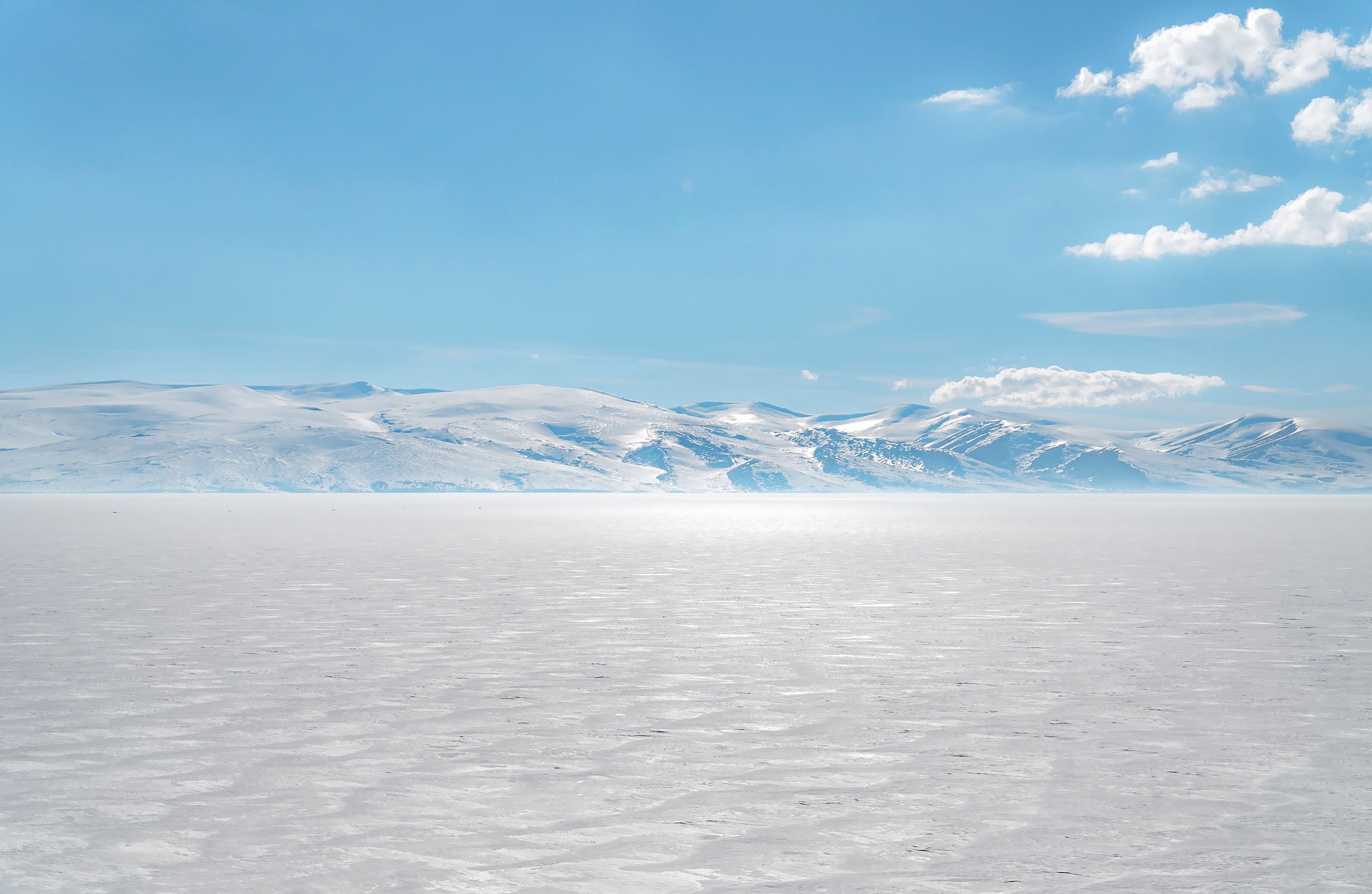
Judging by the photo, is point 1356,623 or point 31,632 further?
point 1356,623

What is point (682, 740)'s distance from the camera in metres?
13.2

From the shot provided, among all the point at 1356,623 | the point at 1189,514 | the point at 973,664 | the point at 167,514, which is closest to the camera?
the point at 973,664

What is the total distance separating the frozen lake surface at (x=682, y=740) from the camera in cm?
887

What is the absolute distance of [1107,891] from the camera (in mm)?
8234

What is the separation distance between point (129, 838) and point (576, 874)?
163 inches

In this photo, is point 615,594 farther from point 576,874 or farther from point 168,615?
point 576,874

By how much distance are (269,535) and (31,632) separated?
49078 mm

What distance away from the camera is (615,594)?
31.2 metres

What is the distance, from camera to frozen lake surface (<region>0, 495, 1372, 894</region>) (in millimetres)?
8867

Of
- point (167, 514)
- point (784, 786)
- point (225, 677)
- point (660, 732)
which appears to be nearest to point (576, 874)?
point (784, 786)

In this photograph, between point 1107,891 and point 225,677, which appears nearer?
point 1107,891

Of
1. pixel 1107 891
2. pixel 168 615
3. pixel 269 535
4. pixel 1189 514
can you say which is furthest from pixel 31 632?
pixel 1189 514

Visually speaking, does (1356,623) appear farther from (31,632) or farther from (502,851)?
(31,632)

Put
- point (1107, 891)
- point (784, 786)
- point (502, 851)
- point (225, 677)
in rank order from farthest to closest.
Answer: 1. point (225, 677)
2. point (784, 786)
3. point (502, 851)
4. point (1107, 891)
